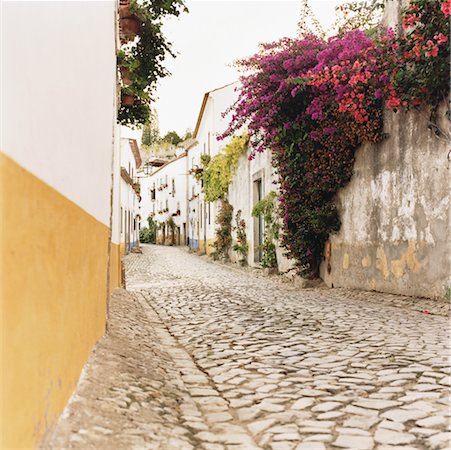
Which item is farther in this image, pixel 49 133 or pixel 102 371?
pixel 102 371

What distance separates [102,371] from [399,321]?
141 inches

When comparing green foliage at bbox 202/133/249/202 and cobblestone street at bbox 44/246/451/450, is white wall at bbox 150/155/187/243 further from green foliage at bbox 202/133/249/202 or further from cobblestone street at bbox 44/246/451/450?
cobblestone street at bbox 44/246/451/450

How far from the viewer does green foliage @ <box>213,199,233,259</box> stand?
61.7 ft

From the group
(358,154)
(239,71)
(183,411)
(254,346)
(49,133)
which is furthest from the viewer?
(239,71)

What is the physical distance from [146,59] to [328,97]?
535 cm

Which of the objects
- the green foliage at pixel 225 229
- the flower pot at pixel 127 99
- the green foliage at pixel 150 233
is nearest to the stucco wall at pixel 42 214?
the flower pot at pixel 127 99

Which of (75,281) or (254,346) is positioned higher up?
(75,281)

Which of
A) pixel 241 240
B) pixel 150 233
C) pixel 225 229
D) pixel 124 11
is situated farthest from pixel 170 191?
pixel 124 11

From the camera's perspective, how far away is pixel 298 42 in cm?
967

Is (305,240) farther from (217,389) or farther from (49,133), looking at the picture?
(49,133)

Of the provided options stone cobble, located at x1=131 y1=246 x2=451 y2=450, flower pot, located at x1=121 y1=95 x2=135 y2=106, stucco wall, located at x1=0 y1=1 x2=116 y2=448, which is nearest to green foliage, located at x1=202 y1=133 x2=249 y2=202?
flower pot, located at x1=121 y1=95 x2=135 y2=106

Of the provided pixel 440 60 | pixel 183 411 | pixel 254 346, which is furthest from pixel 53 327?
pixel 440 60

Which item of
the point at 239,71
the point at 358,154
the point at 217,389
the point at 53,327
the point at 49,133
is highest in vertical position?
the point at 239,71

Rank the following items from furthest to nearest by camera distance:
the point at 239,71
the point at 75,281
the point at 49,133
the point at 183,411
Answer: the point at 239,71, the point at 183,411, the point at 75,281, the point at 49,133
